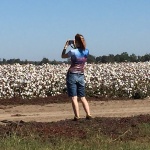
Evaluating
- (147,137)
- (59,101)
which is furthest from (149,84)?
(147,137)

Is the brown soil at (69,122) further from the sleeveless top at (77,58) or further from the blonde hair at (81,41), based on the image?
the blonde hair at (81,41)

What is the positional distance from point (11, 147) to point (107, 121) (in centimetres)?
358

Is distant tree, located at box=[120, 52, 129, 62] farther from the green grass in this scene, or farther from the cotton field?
the green grass

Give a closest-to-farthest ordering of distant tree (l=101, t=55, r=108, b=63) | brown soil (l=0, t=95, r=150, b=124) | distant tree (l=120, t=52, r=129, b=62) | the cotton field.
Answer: brown soil (l=0, t=95, r=150, b=124) < the cotton field < distant tree (l=101, t=55, r=108, b=63) < distant tree (l=120, t=52, r=129, b=62)

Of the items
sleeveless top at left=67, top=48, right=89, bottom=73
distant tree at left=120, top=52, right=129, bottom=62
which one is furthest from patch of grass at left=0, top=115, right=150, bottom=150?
distant tree at left=120, top=52, right=129, bottom=62

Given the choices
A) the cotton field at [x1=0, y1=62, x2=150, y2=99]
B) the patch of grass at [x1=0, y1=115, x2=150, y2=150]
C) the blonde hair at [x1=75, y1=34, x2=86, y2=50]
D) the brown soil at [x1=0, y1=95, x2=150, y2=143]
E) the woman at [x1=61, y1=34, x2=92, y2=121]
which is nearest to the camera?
the patch of grass at [x1=0, y1=115, x2=150, y2=150]

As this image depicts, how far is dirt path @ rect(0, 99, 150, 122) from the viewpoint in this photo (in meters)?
14.5

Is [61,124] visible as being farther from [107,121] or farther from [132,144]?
[132,144]

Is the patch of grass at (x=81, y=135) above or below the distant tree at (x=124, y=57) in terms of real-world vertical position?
below

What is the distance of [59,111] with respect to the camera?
16391mm

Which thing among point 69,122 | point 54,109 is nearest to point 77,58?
point 69,122

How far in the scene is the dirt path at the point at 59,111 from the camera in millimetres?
14500

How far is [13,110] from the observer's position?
17.2 meters

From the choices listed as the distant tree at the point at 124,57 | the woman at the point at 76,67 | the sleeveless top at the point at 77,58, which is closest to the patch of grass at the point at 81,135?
the woman at the point at 76,67
